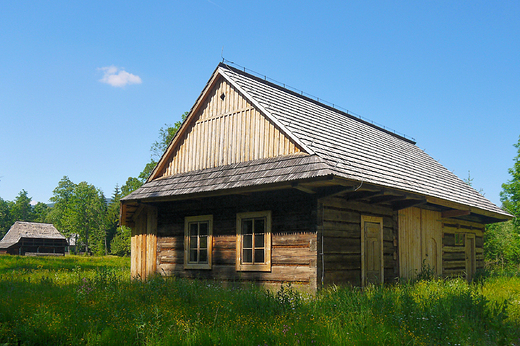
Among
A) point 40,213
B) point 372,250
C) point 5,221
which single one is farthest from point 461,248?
point 40,213

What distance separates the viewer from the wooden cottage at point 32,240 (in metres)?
54.4

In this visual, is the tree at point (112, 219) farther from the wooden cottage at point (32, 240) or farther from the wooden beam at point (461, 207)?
the wooden beam at point (461, 207)

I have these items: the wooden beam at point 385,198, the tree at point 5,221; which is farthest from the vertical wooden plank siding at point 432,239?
the tree at point 5,221

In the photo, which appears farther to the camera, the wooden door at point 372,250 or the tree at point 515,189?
the tree at point 515,189

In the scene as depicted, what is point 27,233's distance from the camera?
55.3 metres

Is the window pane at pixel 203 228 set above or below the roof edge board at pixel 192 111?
below

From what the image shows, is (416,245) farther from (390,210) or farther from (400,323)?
(400,323)

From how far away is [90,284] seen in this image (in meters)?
9.45

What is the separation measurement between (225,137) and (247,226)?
308 cm

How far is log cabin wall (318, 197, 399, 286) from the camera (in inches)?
411

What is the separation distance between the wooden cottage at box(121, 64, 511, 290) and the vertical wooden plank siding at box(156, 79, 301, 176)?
0.11 ft

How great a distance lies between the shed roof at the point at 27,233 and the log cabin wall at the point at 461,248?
51.7m

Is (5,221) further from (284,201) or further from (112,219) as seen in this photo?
(284,201)

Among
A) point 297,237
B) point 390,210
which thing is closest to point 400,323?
point 297,237
